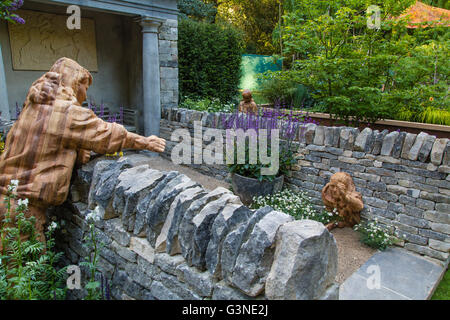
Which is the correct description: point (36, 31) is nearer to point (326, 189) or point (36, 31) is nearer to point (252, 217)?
point (326, 189)

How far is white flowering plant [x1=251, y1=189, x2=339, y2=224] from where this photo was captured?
13.7 feet

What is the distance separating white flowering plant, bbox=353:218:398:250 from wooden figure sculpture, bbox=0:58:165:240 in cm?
325

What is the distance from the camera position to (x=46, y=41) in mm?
6789

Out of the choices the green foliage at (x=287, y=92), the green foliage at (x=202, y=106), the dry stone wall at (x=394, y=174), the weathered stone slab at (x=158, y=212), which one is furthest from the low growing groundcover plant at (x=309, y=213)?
the green foliage at (x=287, y=92)

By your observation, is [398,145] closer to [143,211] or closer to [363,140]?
[363,140]

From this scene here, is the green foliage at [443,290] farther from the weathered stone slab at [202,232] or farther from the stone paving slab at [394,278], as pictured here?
the weathered stone slab at [202,232]

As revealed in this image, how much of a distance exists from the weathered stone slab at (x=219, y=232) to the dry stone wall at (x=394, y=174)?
3024mm

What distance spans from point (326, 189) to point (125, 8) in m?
5.24

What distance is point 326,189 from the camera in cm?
414

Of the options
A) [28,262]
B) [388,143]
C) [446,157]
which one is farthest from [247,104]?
[28,262]

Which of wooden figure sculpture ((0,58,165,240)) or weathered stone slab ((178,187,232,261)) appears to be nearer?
weathered stone slab ((178,187,232,261))

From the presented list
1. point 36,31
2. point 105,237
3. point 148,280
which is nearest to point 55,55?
point 36,31

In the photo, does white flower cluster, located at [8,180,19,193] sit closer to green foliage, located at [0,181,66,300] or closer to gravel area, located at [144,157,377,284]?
green foliage, located at [0,181,66,300]

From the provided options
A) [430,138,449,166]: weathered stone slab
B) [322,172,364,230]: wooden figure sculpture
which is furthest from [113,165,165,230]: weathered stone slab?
[430,138,449,166]: weathered stone slab
